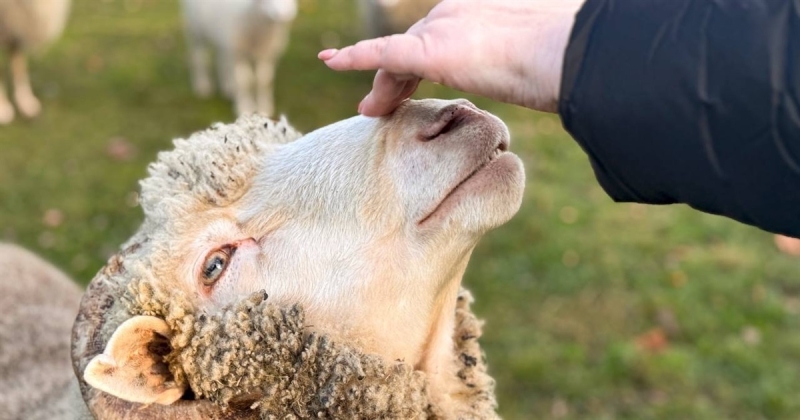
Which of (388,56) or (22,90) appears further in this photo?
(22,90)

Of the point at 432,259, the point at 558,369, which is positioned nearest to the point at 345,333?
the point at 432,259

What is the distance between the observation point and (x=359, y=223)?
1.59 m

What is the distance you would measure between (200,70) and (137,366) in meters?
6.29

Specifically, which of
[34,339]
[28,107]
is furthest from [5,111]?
[34,339]

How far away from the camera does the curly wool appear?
155 centimetres

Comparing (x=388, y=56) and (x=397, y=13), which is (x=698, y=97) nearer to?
(x=388, y=56)

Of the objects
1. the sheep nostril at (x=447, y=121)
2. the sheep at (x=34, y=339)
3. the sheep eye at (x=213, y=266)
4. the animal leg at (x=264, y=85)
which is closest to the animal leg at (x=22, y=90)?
the animal leg at (x=264, y=85)

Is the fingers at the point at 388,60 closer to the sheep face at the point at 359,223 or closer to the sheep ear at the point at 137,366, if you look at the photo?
the sheep face at the point at 359,223

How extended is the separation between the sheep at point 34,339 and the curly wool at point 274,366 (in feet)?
2.04

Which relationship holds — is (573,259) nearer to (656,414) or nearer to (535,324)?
(535,324)

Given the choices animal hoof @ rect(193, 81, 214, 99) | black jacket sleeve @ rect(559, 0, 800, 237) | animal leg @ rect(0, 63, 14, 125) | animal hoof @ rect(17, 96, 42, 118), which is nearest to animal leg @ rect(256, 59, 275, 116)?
animal hoof @ rect(193, 81, 214, 99)

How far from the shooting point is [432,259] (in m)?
1.56

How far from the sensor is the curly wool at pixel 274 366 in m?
1.55

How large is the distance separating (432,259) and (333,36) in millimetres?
7891
